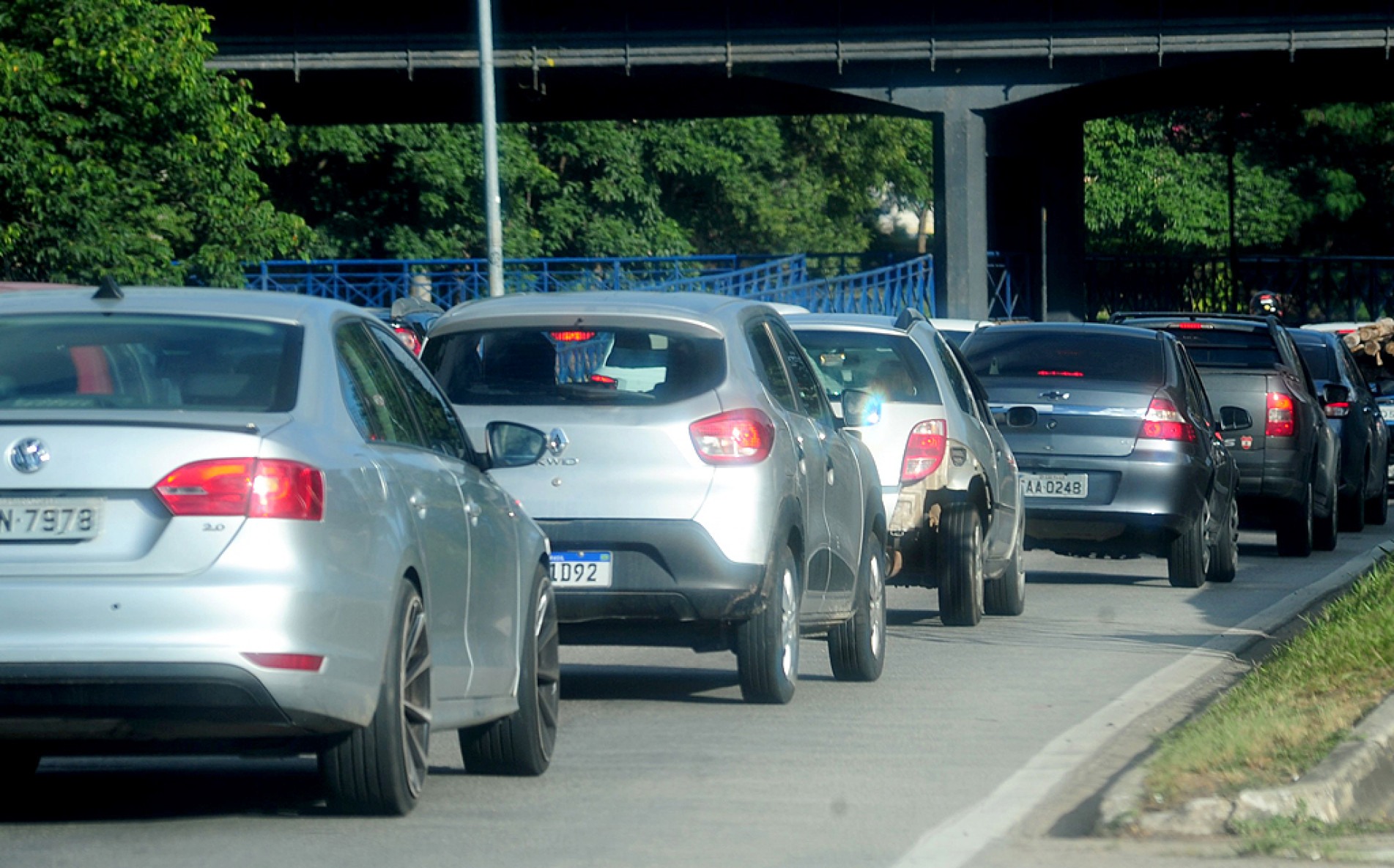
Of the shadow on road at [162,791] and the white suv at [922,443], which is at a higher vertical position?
the white suv at [922,443]

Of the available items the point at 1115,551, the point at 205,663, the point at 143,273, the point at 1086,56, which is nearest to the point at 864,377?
the point at 1115,551

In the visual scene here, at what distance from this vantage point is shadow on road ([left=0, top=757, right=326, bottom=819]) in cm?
741

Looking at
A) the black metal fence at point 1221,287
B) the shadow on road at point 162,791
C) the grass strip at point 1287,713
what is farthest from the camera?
the black metal fence at point 1221,287

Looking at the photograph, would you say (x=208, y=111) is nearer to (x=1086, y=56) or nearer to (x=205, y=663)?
(x=1086, y=56)

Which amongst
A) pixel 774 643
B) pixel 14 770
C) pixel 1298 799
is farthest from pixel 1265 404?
pixel 14 770

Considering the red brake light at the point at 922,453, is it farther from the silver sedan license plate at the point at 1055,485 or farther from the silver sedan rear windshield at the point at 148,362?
the silver sedan rear windshield at the point at 148,362

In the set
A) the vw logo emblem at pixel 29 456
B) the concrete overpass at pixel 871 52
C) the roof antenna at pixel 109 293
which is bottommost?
the vw logo emblem at pixel 29 456

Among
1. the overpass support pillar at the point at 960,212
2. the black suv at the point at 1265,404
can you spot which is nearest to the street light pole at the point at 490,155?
the overpass support pillar at the point at 960,212

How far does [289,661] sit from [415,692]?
76cm

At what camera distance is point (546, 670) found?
8.28 metres

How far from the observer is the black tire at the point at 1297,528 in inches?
763

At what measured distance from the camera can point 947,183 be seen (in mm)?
45281

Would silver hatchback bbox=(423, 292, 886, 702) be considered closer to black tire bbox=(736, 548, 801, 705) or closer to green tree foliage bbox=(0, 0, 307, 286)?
black tire bbox=(736, 548, 801, 705)

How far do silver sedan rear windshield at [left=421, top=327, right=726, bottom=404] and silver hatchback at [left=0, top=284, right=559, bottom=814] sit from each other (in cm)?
218
